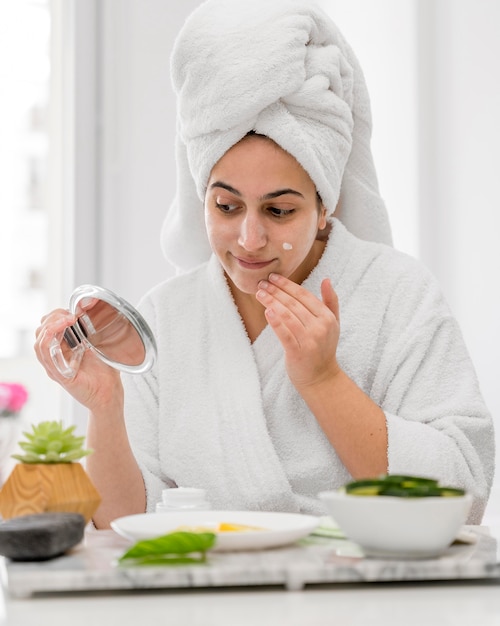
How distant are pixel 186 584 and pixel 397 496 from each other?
0.62ft

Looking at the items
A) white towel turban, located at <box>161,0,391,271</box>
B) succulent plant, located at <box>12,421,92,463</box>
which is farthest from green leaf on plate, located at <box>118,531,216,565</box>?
white towel turban, located at <box>161,0,391,271</box>

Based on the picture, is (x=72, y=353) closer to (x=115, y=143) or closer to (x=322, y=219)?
(x=322, y=219)

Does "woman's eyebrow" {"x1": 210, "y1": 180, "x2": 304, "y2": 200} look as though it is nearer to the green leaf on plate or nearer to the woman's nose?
the woman's nose

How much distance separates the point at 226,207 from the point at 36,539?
0.71 meters

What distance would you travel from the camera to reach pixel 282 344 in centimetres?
136

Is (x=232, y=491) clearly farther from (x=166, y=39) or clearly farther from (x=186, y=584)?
(x=166, y=39)

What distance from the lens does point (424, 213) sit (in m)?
2.36

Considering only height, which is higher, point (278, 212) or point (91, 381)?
point (278, 212)

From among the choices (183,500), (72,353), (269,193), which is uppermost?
(269,193)

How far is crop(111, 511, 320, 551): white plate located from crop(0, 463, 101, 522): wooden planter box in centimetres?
8

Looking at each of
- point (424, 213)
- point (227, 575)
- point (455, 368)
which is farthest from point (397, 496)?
point (424, 213)

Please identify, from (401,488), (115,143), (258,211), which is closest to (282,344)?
(258,211)

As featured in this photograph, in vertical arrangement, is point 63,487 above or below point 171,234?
below

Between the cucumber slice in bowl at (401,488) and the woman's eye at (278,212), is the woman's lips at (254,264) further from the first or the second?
the cucumber slice in bowl at (401,488)
